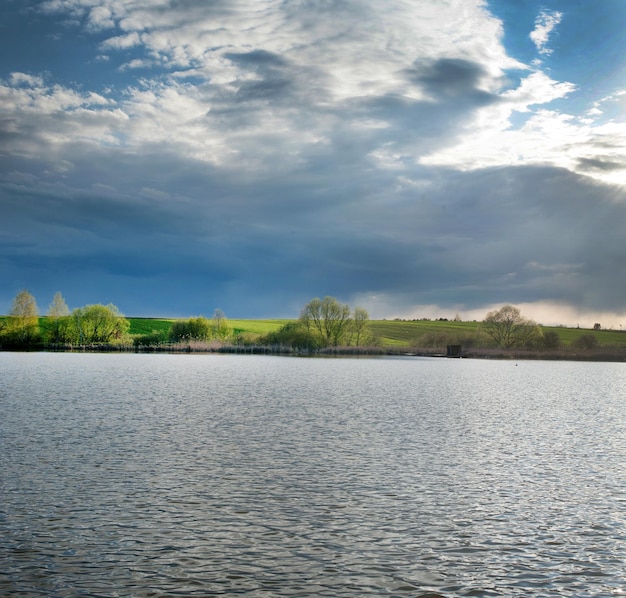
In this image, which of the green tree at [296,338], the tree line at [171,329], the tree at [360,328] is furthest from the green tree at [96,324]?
the tree at [360,328]

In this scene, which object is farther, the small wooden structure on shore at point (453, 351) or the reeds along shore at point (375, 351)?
the small wooden structure on shore at point (453, 351)

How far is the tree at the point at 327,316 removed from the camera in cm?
13650

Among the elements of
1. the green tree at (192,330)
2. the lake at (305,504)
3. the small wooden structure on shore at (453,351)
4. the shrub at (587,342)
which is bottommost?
the lake at (305,504)

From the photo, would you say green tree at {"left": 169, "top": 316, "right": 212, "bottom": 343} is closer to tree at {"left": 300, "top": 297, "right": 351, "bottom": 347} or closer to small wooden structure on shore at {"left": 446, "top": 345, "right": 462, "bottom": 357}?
tree at {"left": 300, "top": 297, "right": 351, "bottom": 347}

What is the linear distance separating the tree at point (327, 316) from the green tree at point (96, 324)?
45.1 m

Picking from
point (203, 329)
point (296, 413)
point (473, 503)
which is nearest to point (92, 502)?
point (473, 503)

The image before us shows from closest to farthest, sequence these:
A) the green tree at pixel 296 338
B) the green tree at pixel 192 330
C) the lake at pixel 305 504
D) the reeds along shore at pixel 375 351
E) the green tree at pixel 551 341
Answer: the lake at pixel 305 504 < the reeds along shore at pixel 375 351 < the green tree at pixel 296 338 < the green tree at pixel 551 341 < the green tree at pixel 192 330

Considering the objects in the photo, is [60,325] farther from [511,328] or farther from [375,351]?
[511,328]

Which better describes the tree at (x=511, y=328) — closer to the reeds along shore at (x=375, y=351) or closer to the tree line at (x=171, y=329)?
the reeds along shore at (x=375, y=351)

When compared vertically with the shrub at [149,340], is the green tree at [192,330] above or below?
above

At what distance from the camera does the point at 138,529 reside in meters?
12.8

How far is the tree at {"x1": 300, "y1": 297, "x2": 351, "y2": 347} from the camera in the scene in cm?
13650

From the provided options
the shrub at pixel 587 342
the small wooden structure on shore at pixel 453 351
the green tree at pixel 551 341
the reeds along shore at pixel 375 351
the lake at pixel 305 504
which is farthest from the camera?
the small wooden structure on shore at pixel 453 351

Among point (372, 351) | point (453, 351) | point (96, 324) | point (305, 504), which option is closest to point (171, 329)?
point (96, 324)
